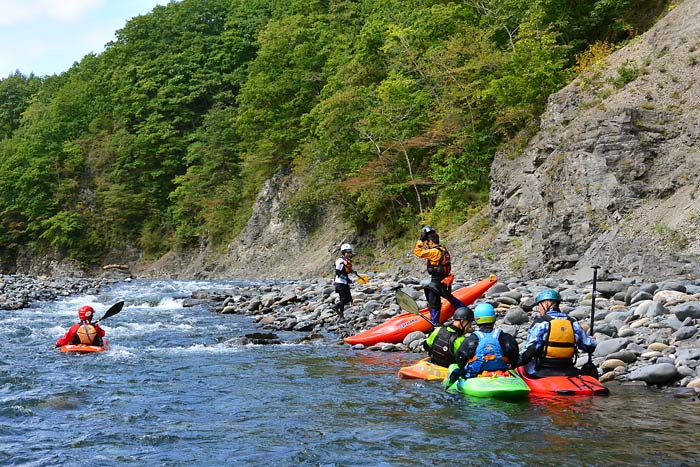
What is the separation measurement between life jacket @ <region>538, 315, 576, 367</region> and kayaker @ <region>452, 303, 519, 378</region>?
0.32m

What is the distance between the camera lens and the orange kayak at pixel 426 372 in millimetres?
7414

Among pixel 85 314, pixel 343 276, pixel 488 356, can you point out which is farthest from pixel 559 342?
pixel 85 314

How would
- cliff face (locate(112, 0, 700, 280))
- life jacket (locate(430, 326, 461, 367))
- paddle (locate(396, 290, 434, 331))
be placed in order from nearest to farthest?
life jacket (locate(430, 326, 461, 367)) < paddle (locate(396, 290, 434, 331)) < cliff face (locate(112, 0, 700, 280))

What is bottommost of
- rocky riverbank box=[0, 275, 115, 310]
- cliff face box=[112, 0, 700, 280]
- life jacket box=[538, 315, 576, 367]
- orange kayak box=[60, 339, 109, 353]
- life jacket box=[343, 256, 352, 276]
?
orange kayak box=[60, 339, 109, 353]

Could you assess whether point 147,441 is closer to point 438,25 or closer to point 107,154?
point 438,25

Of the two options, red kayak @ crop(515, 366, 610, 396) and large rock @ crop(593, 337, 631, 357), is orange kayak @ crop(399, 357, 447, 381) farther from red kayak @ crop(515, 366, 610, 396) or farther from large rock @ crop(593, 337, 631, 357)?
large rock @ crop(593, 337, 631, 357)

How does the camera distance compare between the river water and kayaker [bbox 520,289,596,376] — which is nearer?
the river water

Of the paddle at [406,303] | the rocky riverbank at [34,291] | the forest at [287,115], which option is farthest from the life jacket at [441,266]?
the rocky riverbank at [34,291]

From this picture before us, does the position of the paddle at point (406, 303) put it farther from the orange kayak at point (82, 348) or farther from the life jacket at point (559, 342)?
the orange kayak at point (82, 348)

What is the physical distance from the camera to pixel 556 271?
45.6 ft

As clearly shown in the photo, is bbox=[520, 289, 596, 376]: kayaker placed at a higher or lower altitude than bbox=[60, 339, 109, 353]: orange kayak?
higher

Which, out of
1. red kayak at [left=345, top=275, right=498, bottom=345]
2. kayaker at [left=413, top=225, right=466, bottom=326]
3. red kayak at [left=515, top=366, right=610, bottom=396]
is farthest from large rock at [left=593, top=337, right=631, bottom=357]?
red kayak at [left=345, top=275, right=498, bottom=345]

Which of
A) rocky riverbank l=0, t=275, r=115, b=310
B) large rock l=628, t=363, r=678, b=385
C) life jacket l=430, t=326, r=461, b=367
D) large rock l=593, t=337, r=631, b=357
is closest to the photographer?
large rock l=628, t=363, r=678, b=385

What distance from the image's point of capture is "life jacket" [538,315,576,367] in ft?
21.1
